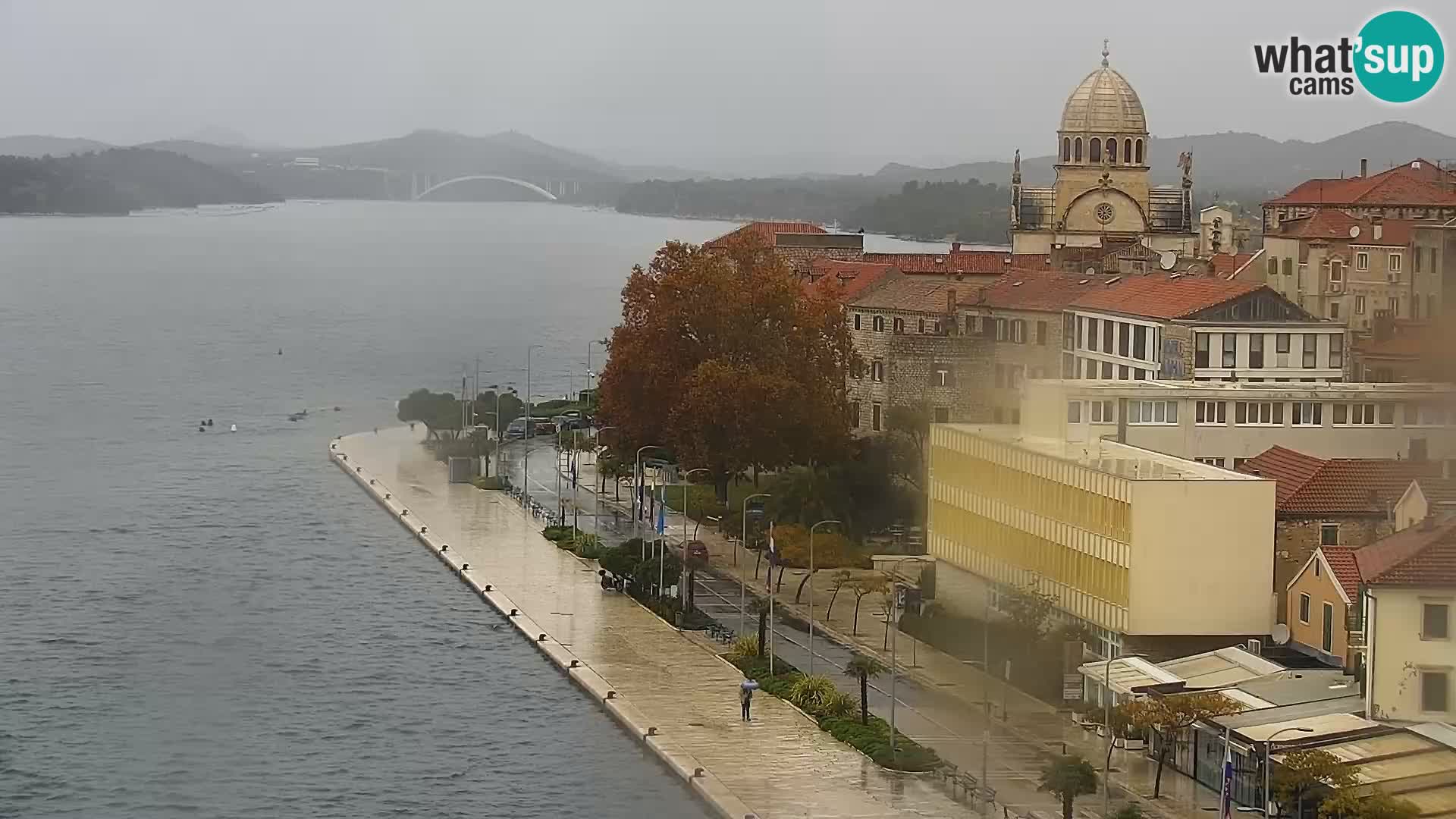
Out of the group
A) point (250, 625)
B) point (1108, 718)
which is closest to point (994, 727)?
point (1108, 718)

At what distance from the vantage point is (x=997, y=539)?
79.3 feet

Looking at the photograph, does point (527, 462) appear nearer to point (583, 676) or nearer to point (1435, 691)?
point (583, 676)

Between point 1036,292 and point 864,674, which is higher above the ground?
point 1036,292

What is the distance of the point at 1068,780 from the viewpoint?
17641 millimetres

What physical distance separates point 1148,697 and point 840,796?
2.57m

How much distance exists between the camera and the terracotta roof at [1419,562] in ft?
59.5

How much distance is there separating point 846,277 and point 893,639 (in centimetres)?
2091

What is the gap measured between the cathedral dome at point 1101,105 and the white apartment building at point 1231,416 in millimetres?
20917

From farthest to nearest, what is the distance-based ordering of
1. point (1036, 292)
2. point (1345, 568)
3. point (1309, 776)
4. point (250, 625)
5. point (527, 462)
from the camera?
point (527, 462) < point (1036, 292) < point (250, 625) < point (1345, 568) < point (1309, 776)

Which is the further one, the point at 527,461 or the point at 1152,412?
the point at 527,461

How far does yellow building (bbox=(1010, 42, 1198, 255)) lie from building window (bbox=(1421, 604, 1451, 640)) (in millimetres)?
30176

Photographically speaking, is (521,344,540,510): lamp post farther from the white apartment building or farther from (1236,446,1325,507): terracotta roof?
(1236,446,1325,507): terracotta roof

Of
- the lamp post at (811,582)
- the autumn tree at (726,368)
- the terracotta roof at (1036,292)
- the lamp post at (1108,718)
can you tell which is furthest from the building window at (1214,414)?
the terracotta roof at (1036,292)

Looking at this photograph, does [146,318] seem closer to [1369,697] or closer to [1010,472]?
[1010,472]
